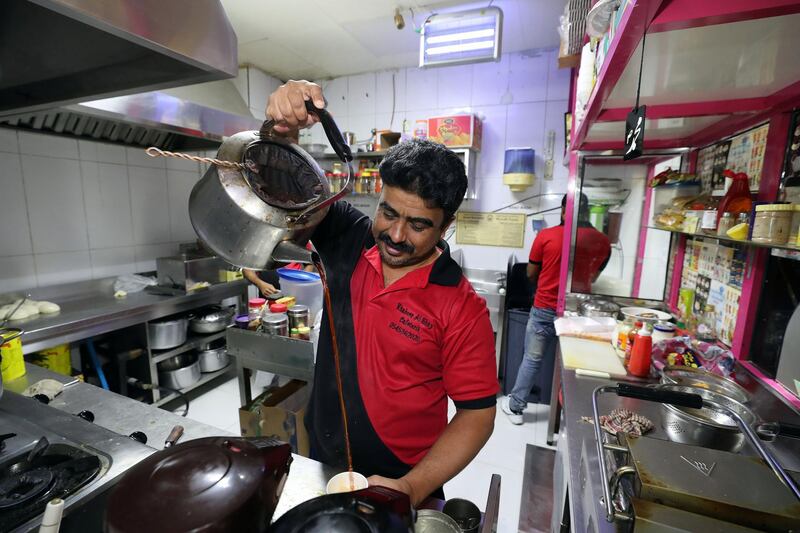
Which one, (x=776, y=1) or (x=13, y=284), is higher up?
(x=776, y=1)

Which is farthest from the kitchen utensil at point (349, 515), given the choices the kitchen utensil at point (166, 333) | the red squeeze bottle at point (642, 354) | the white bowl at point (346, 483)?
the kitchen utensil at point (166, 333)

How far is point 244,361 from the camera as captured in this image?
2398 mm

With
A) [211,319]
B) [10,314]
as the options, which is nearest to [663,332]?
[211,319]

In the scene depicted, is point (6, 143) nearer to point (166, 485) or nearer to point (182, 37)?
point (182, 37)

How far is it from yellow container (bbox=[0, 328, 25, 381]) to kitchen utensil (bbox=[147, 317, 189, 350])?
122cm

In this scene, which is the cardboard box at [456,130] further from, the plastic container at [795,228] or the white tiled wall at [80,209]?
the plastic container at [795,228]

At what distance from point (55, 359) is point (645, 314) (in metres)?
3.64

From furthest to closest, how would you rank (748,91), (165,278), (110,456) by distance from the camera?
(165,278), (748,91), (110,456)

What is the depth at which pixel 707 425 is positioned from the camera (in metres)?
1.12

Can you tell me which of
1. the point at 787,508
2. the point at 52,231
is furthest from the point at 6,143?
the point at 787,508

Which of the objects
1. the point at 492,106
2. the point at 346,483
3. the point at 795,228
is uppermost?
the point at 492,106

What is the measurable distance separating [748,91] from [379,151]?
Result: 114 inches

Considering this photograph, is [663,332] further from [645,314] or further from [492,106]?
[492,106]

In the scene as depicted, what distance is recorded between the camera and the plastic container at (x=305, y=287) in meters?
2.59
